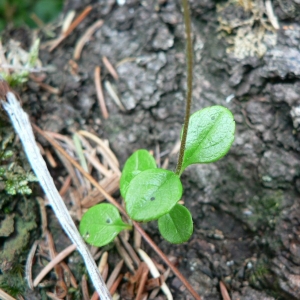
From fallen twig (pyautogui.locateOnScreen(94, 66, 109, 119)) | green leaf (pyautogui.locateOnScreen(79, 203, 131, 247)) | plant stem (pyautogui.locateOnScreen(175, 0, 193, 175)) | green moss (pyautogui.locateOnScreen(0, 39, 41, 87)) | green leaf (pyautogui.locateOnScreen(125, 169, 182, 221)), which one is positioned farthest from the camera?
fallen twig (pyautogui.locateOnScreen(94, 66, 109, 119))

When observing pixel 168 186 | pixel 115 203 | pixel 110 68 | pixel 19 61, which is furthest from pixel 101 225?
pixel 19 61

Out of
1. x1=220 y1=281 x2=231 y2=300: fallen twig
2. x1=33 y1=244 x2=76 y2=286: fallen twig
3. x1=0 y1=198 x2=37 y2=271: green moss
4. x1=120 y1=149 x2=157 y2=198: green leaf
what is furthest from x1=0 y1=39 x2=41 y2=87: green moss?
x1=220 y1=281 x2=231 y2=300: fallen twig

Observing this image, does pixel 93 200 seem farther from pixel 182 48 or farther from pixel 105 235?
pixel 182 48

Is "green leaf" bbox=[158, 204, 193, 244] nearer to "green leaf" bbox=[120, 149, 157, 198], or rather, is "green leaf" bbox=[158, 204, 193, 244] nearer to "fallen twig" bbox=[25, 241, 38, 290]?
"green leaf" bbox=[120, 149, 157, 198]

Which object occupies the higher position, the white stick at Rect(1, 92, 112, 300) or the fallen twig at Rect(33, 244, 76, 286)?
the white stick at Rect(1, 92, 112, 300)

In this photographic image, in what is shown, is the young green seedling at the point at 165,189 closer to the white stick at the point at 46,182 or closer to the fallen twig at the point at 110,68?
the white stick at the point at 46,182

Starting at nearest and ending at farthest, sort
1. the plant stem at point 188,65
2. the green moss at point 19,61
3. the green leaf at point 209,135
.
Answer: the plant stem at point 188,65
the green leaf at point 209,135
the green moss at point 19,61

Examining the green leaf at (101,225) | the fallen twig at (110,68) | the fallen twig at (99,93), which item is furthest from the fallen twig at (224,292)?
the fallen twig at (110,68)
